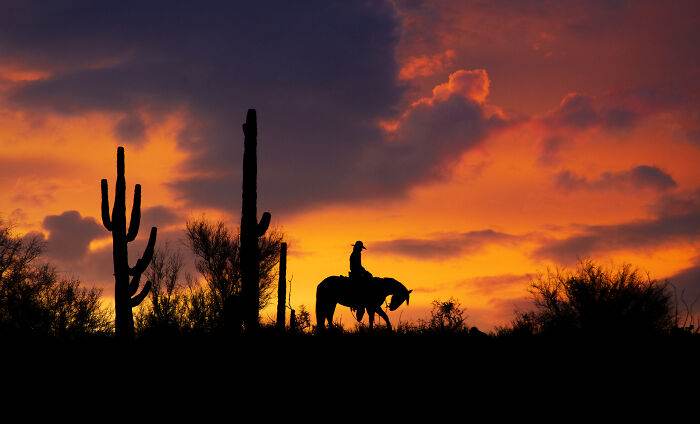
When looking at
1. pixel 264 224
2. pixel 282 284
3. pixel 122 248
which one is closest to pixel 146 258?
pixel 122 248

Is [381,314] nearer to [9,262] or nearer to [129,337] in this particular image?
[129,337]

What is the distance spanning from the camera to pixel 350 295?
78.4 feet

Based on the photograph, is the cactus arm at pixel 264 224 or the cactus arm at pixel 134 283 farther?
the cactus arm at pixel 134 283

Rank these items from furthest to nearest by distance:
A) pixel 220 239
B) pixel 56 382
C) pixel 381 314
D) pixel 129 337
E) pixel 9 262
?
pixel 9 262
pixel 220 239
pixel 381 314
pixel 129 337
pixel 56 382

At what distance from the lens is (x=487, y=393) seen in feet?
30.2

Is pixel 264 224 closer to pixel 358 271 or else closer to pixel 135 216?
pixel 358 271

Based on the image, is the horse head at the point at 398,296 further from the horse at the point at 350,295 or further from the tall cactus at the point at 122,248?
the tall cactus at the point at 122,248

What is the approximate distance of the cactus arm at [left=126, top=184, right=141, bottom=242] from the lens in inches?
984

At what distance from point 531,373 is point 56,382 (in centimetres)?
657

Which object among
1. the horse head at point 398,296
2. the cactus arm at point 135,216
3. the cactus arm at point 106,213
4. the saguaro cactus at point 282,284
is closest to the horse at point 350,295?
the horse head at point 398,296

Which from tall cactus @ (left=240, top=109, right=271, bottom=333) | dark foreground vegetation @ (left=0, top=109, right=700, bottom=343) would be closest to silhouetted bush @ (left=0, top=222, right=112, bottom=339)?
dark foreground vegetation @ (left=0, top=109, right=700, bottom=343)

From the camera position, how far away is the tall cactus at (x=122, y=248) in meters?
25.0

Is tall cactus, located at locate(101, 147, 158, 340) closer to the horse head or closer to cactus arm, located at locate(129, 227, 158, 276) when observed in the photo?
cactus arm, located at locate(129, 227, 158, 276)

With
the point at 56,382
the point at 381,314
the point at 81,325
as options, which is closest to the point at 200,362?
the point at 56,382
